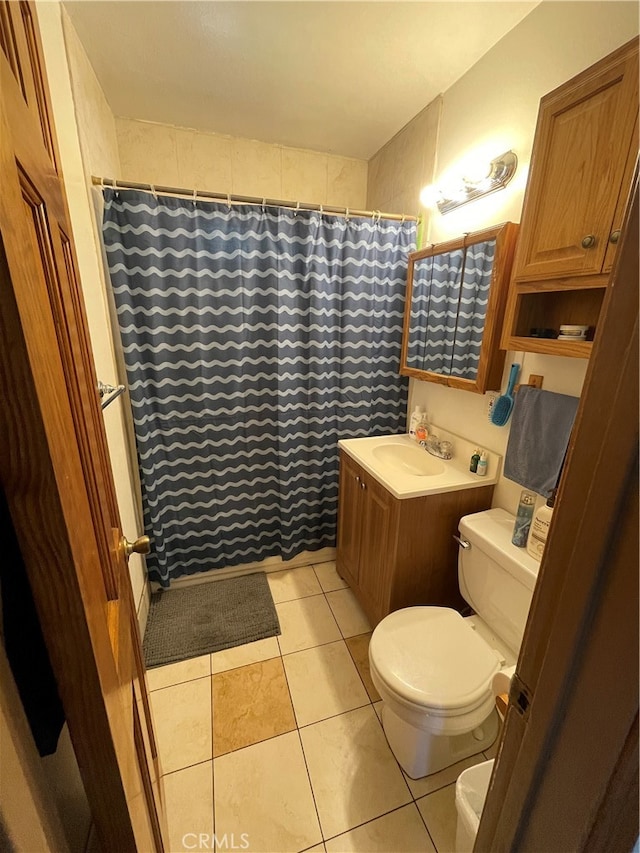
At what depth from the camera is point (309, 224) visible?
1.71 meters

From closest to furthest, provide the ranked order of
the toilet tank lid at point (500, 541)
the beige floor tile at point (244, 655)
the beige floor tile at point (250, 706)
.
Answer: the toilet tank lid at point (500, 541) < the beige floor tile at point (250, 706) < the beige floor tile at point (244, 655)

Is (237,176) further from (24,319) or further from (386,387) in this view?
(24,319)

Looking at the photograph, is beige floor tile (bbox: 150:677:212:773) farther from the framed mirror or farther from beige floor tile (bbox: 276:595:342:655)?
the framed mirror

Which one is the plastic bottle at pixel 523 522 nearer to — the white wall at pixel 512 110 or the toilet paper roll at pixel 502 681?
the white wall at pixel 512 110

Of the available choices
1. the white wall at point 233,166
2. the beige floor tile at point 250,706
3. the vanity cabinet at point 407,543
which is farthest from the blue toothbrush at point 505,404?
the white wall at point 233,166

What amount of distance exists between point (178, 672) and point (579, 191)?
229 centimetres

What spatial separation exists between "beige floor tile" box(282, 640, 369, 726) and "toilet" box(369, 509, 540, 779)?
0.57 feet

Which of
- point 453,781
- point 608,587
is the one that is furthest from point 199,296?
point 453,781

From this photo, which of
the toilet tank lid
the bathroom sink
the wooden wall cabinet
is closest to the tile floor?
the toilet tank lid

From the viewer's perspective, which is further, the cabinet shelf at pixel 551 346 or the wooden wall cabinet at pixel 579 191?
the cabinet shelf at pixel 551 346

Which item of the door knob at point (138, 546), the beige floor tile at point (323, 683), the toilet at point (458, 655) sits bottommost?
the beige floor tile at point (323, 683)

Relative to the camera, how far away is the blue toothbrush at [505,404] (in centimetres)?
138

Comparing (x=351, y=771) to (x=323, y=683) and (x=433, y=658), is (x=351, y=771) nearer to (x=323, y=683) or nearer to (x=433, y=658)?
(x=323, y=683)

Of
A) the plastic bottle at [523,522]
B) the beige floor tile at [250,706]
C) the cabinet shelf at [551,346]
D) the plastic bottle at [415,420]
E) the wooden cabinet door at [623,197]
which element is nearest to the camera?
the wooden cabinet door at [623,197]
